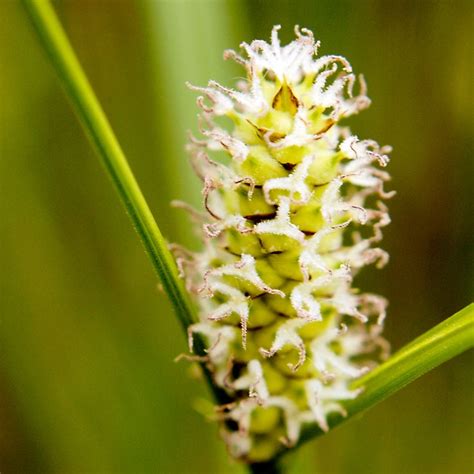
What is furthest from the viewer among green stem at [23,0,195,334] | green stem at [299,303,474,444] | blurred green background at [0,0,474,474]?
blurred green background at [0,0,474,474]

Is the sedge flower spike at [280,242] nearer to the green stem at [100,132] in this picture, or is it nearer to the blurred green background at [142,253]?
the green stem at [100,132]

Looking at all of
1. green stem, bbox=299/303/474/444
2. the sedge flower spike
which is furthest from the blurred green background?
green stem, bbox=299/303/474/444

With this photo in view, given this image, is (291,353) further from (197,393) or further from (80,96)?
(197,393)

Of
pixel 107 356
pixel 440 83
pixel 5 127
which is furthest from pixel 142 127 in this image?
pixel 440 83

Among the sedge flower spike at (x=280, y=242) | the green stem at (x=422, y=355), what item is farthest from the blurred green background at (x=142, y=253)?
the green stem at (x=422, y=355)

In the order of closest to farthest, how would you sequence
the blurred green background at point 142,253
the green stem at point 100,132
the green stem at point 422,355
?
the green stem at point 100,132, the green stem at point 422,355, the blurred green background at point 142,253

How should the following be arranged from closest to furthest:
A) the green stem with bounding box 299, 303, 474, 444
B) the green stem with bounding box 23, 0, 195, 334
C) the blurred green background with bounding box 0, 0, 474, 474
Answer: the green stem with bounding box 23, 0, 195, 334 → the green stem with bounding box 299, 303, 474, 444 → the blurred green background with bounding box 0, 0, 474, 474

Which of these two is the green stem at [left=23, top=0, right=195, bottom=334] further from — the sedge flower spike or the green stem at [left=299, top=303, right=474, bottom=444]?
the green stem at [left=299, top=303, right=474, bottom=444]
